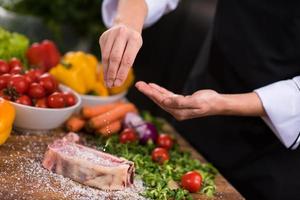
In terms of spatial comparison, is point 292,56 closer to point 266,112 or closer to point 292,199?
point 266,112

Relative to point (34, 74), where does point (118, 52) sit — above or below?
above

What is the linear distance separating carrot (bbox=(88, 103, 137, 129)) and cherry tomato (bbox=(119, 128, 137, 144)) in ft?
0.28

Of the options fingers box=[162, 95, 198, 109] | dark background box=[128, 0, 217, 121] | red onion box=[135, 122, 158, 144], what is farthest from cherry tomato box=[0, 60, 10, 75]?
dark background box=[128, 0, 217, 121]

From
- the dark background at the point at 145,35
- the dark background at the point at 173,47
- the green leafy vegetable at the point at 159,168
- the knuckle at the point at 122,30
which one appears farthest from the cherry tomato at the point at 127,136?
the dark background at the point at 145,35

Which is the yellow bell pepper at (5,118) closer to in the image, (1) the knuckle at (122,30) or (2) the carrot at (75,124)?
(2) the carrot at (75,124)

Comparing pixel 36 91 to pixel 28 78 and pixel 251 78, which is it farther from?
pixel 251 78

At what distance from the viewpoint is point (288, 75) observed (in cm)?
198

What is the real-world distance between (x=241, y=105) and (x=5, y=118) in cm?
79

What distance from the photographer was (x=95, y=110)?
7.29 feet

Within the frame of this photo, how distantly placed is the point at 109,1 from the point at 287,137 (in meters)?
0.94

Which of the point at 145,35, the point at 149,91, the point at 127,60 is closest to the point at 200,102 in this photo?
the point at 149,91

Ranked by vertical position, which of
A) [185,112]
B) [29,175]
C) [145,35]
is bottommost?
[145,35]

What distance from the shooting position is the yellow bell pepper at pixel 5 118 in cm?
179

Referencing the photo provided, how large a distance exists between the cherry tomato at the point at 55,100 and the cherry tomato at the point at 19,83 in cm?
10
